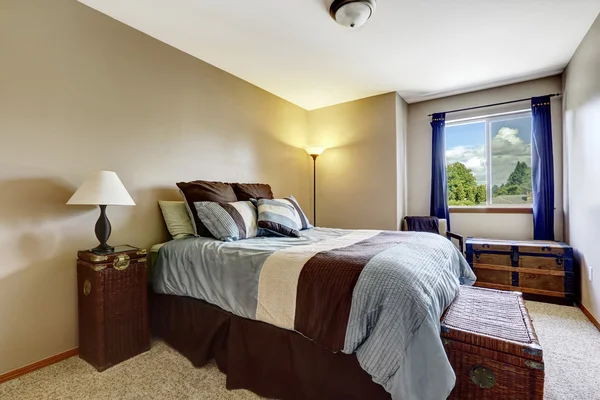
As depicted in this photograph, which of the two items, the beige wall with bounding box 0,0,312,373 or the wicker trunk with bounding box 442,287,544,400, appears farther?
the beige wall with bounding box 0,0,312,373

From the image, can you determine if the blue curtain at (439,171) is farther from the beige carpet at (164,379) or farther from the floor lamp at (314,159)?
the beige carpet at (164,379)

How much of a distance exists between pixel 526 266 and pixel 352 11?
3010mm

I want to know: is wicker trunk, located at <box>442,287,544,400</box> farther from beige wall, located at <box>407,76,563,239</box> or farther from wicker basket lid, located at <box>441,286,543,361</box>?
beige wall, located at <box>407,76,563,239</box>

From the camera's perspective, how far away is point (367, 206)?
3988 millimetres

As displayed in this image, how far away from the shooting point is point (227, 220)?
2277 millimetres

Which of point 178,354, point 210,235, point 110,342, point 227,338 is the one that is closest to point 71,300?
point 110,342

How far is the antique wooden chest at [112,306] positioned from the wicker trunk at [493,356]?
189cm

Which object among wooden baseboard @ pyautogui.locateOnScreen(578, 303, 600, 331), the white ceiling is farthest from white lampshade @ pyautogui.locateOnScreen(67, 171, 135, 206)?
wooden baseboard @ pyautogui.locateOnScreen(578, 303, 600, 331)

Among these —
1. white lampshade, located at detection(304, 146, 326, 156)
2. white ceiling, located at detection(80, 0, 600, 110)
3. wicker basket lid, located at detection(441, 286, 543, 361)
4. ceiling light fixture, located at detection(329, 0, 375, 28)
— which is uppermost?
white ceiling, located at detection(80, 0, 600, 110)

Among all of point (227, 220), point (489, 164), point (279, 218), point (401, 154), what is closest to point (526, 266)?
point (489, 164)

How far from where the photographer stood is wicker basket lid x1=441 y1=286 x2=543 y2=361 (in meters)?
1.27

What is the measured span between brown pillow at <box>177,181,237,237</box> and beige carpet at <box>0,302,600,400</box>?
897 mm

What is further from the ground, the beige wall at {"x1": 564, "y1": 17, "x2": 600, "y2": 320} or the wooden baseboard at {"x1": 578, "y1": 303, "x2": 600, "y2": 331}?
the beige wall at {"x1": 564, "y1": 17, "x2": 600, "y2": 320}

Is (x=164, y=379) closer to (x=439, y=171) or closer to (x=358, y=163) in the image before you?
(x=358, y=163)
